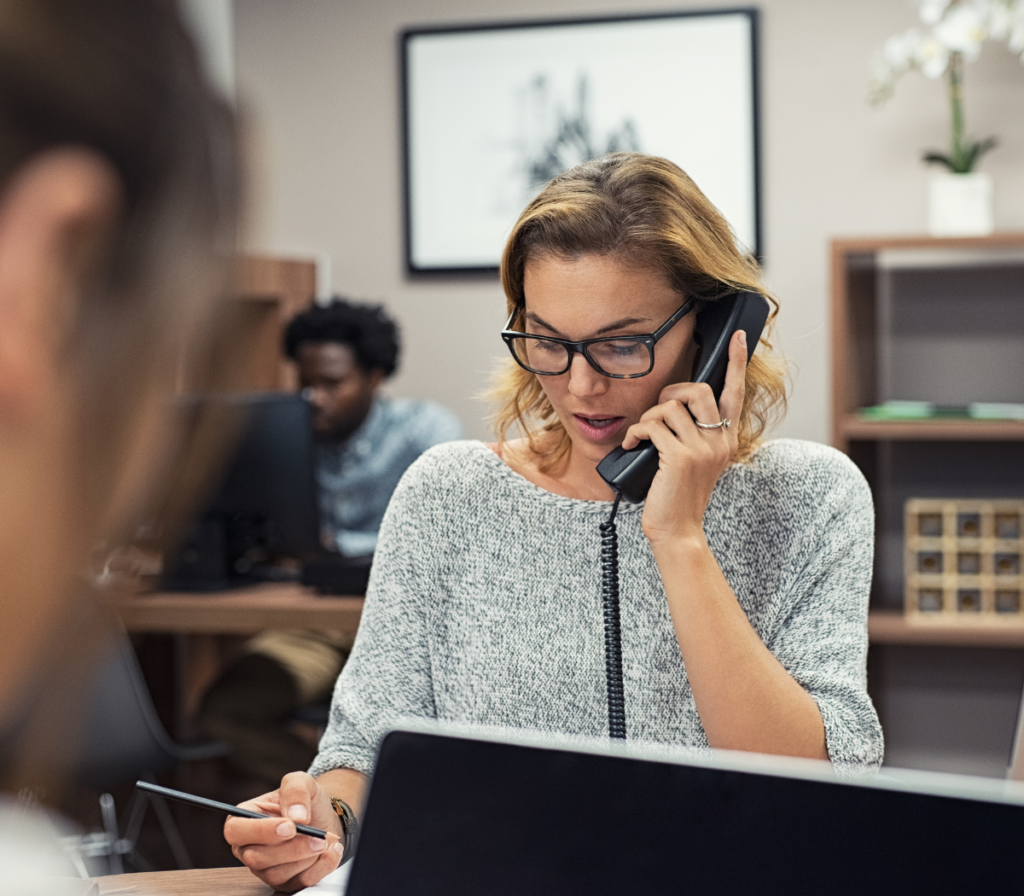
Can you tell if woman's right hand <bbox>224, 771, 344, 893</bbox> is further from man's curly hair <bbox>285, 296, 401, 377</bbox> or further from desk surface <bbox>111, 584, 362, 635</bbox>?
man's curly hair <bbox>285, 296, 401, 377</bbox>

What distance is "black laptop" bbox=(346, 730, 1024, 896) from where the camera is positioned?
1.74 ft

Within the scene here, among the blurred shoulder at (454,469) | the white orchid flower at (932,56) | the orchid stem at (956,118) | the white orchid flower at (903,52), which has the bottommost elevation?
the blurred shoulder at (454,469)

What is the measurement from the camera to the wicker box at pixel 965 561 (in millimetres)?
2996

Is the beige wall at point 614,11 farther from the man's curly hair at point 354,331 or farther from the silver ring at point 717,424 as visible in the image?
the silver ring at point 717,424

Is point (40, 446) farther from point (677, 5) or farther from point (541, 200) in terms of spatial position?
point (677, 5)

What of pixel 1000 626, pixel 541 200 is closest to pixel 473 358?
pixel 1000 626

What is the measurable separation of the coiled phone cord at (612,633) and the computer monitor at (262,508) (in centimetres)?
151

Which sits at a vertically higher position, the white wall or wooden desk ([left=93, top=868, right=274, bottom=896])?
the white wall

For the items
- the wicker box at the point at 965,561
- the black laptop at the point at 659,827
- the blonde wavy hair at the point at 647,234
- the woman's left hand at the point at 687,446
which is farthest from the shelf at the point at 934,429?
the black laptop at the point at 659,827

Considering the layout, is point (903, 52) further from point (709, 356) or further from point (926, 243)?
point (709, 356)

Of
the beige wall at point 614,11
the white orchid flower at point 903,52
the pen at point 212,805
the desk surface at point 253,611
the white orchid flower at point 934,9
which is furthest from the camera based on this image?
the beige wall at point 614,11

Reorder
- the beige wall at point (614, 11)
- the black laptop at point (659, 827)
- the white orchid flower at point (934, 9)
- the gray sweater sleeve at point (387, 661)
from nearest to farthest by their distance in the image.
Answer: the black laptop at point (659, 827) < the gray sweater sleeve at point (387, 661) < the white orchid flower at point (934, 9) < the beige wall at point (614, 11)

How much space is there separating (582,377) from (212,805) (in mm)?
585

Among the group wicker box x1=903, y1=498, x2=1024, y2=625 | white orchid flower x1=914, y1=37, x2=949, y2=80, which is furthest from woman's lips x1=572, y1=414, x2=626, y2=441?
white orchid flower x1=914, y1=37, x2=949, y2=80
